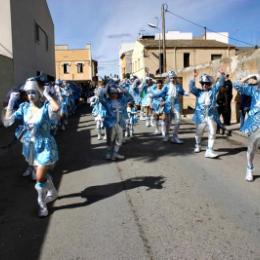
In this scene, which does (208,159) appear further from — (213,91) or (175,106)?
(175,106)

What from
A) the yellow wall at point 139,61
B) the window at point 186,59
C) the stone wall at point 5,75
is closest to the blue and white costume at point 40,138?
the stone wall at point 5,75

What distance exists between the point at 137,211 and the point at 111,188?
4.30 feet

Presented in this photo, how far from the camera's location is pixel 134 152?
10.2m

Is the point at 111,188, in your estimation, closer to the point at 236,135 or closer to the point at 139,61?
the point at 236,135

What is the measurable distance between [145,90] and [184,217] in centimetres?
1077

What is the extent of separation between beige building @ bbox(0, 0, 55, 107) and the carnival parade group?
3.28m

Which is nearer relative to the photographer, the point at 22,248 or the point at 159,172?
the point at 22,248

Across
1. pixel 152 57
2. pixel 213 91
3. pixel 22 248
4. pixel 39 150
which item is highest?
pixel 152 57

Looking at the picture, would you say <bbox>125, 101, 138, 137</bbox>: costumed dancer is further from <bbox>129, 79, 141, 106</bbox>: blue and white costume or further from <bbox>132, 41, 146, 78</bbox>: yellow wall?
<bbox>132, 41, 146, 78</bbox>: yellow wall

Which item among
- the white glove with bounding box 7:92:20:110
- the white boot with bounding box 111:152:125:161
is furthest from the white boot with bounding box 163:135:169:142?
the white glove with bounding box 7:92:20:110

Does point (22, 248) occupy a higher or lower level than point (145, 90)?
lower

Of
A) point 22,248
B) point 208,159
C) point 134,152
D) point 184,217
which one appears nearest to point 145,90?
point 134,152

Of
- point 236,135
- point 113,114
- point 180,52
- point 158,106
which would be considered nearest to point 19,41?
point 158,106

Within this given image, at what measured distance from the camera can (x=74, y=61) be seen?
226 ft
